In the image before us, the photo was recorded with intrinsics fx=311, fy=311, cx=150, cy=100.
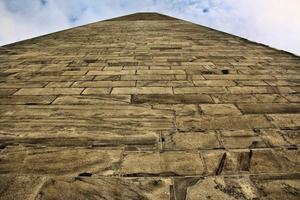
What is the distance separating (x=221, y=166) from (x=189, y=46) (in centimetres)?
371

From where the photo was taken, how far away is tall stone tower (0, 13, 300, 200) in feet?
5.09

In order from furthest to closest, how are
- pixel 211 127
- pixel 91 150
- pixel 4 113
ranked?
pixel 4 113
pixel 211 127
pixel 91 150

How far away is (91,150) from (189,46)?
368 centimetres

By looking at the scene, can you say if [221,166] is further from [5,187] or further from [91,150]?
[5,187]

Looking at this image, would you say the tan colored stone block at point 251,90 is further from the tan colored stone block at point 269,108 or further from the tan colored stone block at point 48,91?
the tan colored stone block at point 48,91

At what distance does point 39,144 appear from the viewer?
1.94 meters

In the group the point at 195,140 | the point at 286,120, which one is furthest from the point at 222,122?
the point at 286,120

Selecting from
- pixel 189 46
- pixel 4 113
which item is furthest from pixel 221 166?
pixel 189 46

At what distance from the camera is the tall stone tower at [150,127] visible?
155cm

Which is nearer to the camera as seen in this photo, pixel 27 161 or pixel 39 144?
pixel 27 161

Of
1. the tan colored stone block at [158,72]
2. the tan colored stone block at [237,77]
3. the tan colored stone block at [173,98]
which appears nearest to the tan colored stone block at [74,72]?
the tan colored stone block at [158,72]

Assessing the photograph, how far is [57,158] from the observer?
178 cm

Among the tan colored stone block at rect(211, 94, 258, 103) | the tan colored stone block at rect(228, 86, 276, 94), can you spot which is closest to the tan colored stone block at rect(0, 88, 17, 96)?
the tan colored stone block at rect(211, 94, 258, 103)

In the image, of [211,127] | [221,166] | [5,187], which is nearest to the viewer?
[5,187]
